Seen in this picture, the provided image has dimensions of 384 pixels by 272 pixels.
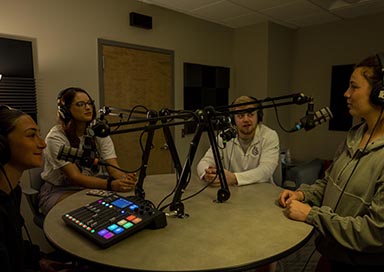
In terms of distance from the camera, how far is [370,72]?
45.7 inches

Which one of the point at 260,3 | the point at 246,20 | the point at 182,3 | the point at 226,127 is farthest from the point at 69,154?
the point at 246,20

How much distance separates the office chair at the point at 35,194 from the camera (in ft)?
6.15

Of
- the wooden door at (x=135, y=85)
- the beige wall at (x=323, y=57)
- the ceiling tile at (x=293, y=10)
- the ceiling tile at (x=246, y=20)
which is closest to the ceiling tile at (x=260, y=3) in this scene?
the ceiling tile at (x=293, y=10)

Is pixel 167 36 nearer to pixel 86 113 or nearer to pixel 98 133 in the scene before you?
pixel 86 113

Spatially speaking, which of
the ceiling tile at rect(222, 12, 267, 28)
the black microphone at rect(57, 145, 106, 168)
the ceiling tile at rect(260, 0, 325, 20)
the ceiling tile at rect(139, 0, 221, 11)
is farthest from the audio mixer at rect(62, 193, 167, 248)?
the ceiling tile at rect(222, 12, 267, 28)

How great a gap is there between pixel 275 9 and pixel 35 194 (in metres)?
3.11

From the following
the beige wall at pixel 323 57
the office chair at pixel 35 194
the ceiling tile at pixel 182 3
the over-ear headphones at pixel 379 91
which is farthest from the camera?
the beige wall at pixel 323 57

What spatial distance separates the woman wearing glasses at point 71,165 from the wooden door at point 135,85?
86 cm

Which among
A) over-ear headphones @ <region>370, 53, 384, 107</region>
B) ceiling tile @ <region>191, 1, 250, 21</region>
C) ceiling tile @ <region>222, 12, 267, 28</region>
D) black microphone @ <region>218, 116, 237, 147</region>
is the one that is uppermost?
ceiling tile @ <region>191, 1, 250, 21</region>

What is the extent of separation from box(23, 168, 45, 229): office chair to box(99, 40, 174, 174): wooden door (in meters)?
1.03

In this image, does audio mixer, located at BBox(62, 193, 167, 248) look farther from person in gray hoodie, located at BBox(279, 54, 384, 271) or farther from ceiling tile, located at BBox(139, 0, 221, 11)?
ceiling tile, located at BBox(139, 0, 221, 11)

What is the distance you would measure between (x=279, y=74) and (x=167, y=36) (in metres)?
1.71

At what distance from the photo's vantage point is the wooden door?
2.97 metres

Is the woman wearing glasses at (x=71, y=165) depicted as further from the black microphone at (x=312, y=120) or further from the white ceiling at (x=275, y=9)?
the white ceiling at (x=275, y=9)
